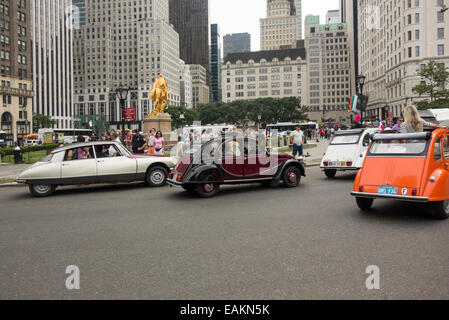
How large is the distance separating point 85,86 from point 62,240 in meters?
154

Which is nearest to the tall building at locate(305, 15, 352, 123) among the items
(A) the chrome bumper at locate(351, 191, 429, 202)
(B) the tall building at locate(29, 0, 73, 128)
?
(B) the tall building at locate(29, 0, 73, 128)

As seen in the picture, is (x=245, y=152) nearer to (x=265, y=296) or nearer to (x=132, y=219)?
(x=132, y=219)

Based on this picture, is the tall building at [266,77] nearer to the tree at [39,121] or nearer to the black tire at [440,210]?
the tree at [39,121]

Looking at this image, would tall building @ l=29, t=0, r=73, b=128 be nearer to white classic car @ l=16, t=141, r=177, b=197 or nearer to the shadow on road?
white classic car @ l=16, t=141, r=177, b=197

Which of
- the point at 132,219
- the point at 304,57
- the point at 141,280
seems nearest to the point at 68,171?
the point at 132,219

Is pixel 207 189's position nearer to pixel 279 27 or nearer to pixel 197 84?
pixel 197 84

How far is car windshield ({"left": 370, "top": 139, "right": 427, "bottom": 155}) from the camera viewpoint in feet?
22.5

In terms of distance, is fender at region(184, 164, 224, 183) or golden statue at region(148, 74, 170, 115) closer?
fender at region(184, 164, 224, 183)

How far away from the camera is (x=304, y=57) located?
482 feet

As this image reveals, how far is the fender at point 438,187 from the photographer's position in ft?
20.8

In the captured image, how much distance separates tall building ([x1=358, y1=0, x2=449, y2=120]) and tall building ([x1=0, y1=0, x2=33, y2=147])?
7233 cm

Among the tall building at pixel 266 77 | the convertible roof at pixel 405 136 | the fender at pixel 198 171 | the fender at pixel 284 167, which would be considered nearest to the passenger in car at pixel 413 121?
the convertible roof at pixel 405 136

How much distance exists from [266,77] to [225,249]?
476 ft

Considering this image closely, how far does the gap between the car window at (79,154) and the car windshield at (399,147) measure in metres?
8.33
